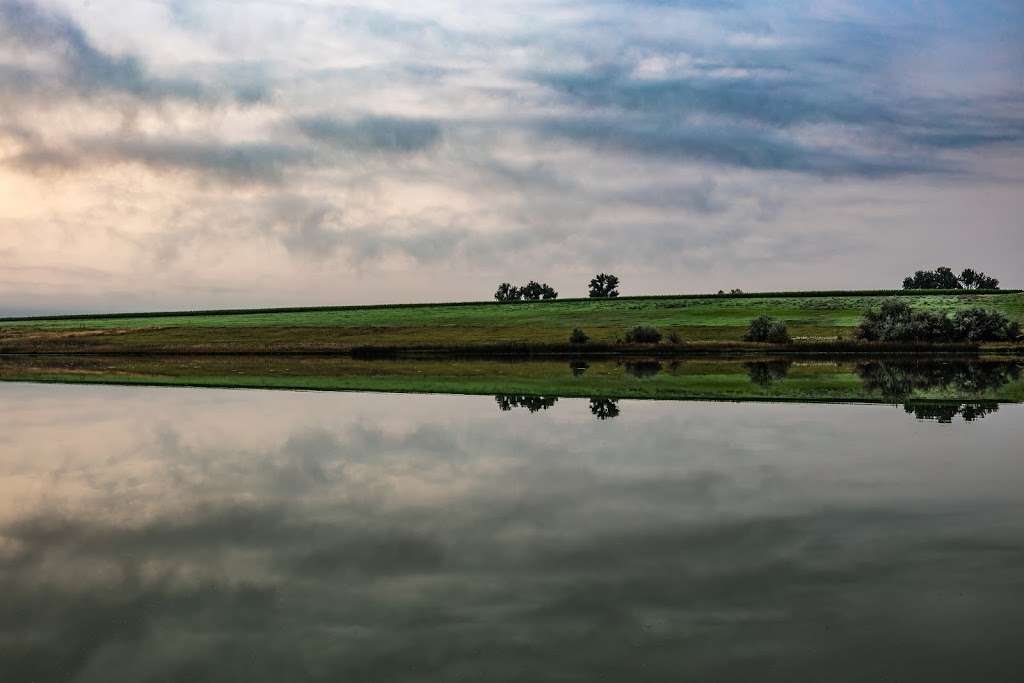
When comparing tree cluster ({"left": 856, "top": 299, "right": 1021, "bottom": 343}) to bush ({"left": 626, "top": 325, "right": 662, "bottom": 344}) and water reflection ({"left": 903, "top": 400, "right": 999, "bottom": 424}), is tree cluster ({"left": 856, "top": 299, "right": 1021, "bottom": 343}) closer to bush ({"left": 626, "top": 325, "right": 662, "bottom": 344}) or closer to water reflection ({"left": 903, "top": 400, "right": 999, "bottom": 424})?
bush ({"left": 626, "top": 325, "right": 662, "bottom": 344})

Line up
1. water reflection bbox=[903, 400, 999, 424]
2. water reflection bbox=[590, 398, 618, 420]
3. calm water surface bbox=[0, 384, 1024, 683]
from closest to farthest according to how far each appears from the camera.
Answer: calm water surface bbox=[0, 384, 1024, 683] < water reflection bbox=[903, 400, 999, 424] < water reflection bbox=[590, 398, 618, 420]

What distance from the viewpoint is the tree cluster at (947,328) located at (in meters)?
75.9

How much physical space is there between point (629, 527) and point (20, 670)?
703 centimetres

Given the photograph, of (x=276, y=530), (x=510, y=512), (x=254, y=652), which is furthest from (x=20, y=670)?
(x=510, y=512)

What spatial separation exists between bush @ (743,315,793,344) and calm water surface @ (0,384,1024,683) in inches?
2371

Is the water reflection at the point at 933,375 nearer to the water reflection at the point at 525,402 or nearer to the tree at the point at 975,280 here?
the water reflection at the point at 525,402

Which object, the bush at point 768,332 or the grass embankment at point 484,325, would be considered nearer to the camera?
the bush at point 768,332

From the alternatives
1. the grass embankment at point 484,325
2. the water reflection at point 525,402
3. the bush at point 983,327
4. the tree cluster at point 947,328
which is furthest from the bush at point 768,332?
the water reflection at point 525,402

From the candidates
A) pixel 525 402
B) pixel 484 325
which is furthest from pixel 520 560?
pixel 484 325

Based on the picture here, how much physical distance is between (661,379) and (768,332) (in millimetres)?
38956

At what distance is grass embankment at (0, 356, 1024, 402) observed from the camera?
35594mm

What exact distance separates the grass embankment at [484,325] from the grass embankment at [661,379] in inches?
774

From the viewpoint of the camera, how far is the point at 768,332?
80.8 metres

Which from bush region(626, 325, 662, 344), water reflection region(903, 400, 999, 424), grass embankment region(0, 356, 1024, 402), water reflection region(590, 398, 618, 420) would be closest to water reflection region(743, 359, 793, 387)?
grass embankment region(0, 356, 1024, 402)
